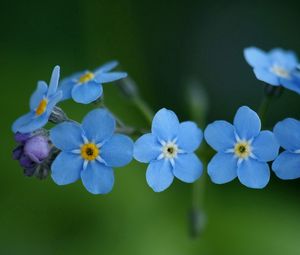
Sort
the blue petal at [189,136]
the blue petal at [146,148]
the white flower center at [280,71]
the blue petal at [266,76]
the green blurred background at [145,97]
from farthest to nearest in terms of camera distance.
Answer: the green blurred background at [145,97], the white flower center at [280,71], the blue petal at [266,76], the blue petal at [189,136], the blue petal at [146,148]

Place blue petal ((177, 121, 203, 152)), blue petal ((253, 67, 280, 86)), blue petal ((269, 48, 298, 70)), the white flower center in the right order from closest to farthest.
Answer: blue petal ((177, 121, 203, 152))
blue petal ((253, 67, 280, 86))
the white flower center
blue petal ((269, 48, 298, 70))

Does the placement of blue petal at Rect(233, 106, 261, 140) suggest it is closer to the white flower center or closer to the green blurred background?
the white flower center

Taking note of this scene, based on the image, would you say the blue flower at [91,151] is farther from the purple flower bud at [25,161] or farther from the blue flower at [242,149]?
the blue flower at [242,149]

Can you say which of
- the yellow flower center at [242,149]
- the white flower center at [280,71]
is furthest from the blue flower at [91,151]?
the white flower center at [280,71]

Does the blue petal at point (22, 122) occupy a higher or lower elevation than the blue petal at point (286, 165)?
higher

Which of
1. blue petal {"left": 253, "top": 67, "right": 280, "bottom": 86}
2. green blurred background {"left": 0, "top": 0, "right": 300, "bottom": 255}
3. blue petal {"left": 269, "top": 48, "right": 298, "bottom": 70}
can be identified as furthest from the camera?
green blurred background {"left": 0, "top": 0, "right": 300, "bottom": 255}

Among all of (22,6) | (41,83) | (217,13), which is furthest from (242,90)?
(41,83)

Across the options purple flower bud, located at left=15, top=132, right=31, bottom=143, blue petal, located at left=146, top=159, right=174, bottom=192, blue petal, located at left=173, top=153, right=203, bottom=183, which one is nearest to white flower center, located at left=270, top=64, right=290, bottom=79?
blue petal, located at left=173, top=153, right=203, bottom=183
